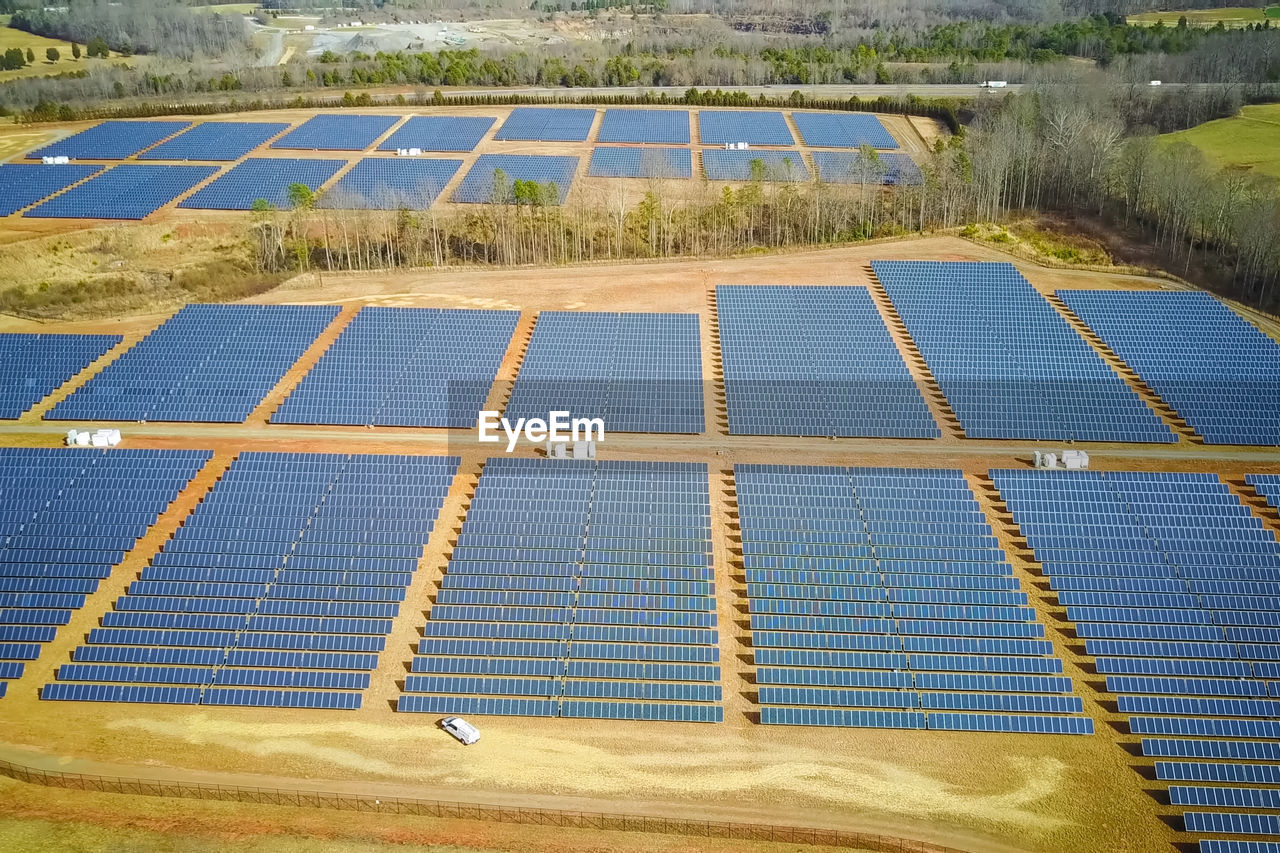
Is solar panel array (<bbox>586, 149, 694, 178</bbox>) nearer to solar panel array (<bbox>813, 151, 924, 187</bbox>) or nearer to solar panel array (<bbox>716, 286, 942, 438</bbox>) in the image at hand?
solar panel array (<bbox>813, 151, 924, 187</bbox>)

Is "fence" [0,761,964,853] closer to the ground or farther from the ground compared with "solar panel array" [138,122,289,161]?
closer to the ground

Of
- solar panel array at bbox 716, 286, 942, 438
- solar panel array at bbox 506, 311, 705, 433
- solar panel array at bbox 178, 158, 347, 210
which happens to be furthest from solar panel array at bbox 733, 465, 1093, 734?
solar panel array at bbox 178, 158, 347, 210

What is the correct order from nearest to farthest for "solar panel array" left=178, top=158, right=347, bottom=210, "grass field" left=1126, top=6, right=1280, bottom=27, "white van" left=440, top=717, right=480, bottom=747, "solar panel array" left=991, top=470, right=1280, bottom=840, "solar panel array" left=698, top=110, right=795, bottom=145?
1. "solar panel array" left=991, top=470, right=1280, bottom=840
2. "white van" left=440, top=717, right=480, bottom=747
3. "solar panel array" left=178, top=158, right=347, bottom=210
4. "solar panel array" left=698, top=110, right=795, bottom=145
5. "grass field" left=1126, top=6, right=1280, bottom=27

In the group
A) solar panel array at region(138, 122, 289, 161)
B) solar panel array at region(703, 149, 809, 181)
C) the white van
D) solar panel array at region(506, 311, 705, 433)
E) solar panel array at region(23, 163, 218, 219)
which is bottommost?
the white van

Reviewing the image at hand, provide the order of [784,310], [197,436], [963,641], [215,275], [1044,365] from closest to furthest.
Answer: [963,641]
[197,436]
[1044,365]
[784,310]
[215,275]

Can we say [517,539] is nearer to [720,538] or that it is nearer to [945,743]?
[720,538]

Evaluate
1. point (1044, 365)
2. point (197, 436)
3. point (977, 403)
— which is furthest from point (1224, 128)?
point (197, 436)

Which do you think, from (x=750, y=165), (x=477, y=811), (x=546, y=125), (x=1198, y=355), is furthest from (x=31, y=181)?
(x=1198, y=355)
